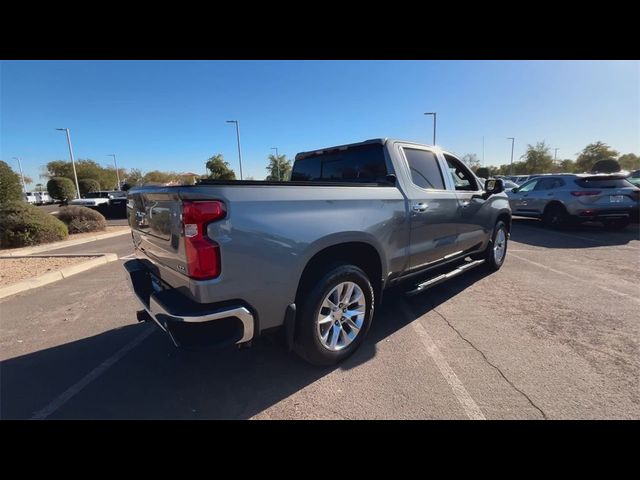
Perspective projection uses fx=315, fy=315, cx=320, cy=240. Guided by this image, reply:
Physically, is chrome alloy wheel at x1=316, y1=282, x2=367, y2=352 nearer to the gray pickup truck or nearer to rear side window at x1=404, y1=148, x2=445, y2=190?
the gray pickup truck

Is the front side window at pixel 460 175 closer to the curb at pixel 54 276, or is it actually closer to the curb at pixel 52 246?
the curb at pixel 54 276

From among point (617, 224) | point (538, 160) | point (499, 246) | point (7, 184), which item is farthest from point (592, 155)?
point (7, 184)

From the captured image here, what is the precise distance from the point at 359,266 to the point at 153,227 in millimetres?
1874

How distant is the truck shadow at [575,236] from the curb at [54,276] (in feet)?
33.9

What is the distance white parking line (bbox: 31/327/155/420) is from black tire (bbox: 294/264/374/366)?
1.83 metres

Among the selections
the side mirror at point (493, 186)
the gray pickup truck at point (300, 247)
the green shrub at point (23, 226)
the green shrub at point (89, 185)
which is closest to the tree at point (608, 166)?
the side mirror at point (493, 186)

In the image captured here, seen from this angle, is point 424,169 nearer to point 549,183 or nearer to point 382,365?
point 382,365

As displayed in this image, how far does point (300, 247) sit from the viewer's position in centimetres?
239

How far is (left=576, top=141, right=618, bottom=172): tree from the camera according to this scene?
42.3 m

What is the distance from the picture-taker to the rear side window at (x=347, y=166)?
11.6 ft

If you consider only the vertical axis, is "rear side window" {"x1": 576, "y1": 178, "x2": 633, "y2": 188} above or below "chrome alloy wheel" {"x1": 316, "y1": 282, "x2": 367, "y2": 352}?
above

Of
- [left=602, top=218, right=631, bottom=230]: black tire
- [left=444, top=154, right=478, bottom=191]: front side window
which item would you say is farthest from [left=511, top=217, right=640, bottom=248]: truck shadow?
[left=444, top=154, right=478, bottom=191]: front side window

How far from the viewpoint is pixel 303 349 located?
2.62 m

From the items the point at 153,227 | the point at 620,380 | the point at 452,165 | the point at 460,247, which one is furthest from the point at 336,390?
the point at 452,165
